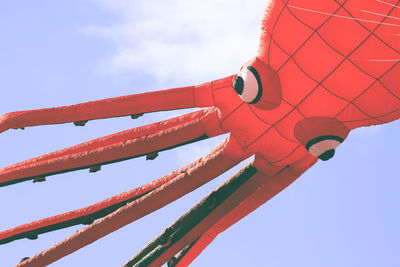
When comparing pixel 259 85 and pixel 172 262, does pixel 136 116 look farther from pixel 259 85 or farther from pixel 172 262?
pixel 172 262

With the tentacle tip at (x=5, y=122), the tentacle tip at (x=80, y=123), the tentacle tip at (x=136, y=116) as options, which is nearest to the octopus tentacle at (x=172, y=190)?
the tentacle tip at (x=136, y=116)

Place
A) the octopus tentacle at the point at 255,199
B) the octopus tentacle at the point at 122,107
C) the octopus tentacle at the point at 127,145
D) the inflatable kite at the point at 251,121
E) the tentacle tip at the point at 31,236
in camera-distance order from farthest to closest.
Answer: the tentacle tip at the point at 31,236, the octopus tentacle at the point at 255,199, the octopus tentacle at the point at 127,145, the octopus tentacle at the point at 122,107, the inflatable kite at the point at 251,121

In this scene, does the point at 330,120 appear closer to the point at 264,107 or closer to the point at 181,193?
the point at 264,107

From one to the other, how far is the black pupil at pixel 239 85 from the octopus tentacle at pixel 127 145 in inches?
21.2

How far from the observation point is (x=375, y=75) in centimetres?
542

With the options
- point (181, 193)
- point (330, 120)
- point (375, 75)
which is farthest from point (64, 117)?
point (375, 75)

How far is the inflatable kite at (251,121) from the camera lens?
17.7 ft

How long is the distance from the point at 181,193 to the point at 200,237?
0.61 m

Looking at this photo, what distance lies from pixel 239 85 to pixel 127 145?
51.4 inches

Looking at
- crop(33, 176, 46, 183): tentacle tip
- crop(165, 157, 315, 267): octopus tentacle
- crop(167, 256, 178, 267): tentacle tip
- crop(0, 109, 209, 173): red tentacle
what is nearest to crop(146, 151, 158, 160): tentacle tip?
crop(0, 109, 209, 173): red tentacle

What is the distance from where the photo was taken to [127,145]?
6.44m

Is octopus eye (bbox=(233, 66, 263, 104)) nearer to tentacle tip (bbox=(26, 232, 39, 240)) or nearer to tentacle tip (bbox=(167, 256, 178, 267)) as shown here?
tentacle tip (bbox=(167, 256, 178, 267))

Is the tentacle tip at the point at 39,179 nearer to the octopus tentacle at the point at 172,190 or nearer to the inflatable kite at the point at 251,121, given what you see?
the inflatable kite at the point at 251,121

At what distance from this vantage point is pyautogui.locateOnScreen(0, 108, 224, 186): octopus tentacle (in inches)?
251
